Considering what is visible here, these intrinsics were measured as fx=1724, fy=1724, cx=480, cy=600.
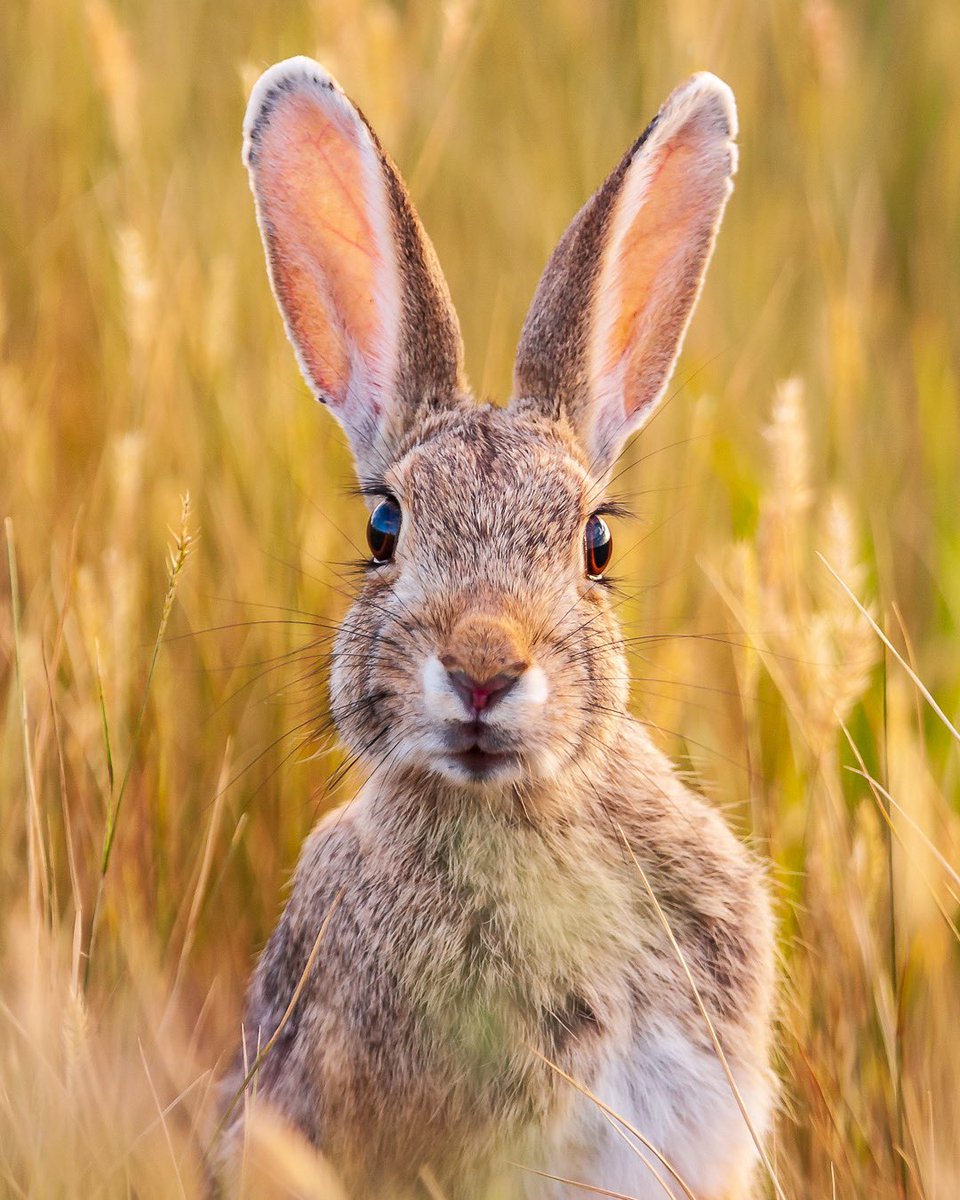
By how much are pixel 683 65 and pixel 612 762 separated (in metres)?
2.44

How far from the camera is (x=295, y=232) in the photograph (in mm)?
3861

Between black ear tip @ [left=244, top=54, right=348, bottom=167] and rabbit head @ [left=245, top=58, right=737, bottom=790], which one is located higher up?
black ear tip @ [left=244, top=54, right=348, bottom=167]

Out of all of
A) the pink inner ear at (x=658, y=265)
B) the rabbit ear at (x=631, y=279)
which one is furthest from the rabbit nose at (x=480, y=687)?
the pink inner ear at (x=658, y=265)

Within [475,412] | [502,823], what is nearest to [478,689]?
[502,823]

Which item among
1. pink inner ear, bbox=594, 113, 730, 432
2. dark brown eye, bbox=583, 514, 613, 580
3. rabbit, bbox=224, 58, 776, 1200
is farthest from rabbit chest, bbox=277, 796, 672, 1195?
pink inner ear, bbox=594, 113, 730, 432

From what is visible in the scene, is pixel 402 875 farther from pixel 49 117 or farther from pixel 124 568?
pixel 49 117

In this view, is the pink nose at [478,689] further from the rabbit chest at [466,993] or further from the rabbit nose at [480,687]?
the rabbit chest at [466,993]

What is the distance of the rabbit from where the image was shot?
3.17m

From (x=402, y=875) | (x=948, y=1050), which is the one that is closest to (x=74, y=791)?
(x=402, y=875)

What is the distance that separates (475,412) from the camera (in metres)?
3.68

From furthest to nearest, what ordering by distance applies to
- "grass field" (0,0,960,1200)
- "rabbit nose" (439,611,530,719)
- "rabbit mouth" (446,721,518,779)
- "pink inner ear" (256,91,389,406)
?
"pink inner ear" (256,91,389,406), "grass field" (0,0,960,1200), "rabbit mouth" (446,721,518,779), "rabbit nose" (439,611,530,719)

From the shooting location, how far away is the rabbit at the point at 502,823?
3.17 meters

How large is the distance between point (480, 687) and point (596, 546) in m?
0.68

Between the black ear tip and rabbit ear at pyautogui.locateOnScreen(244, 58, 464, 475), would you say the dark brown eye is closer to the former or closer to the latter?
rabbit ear at pyautogui.locateOnScreen(244, 58, 464, 475)
